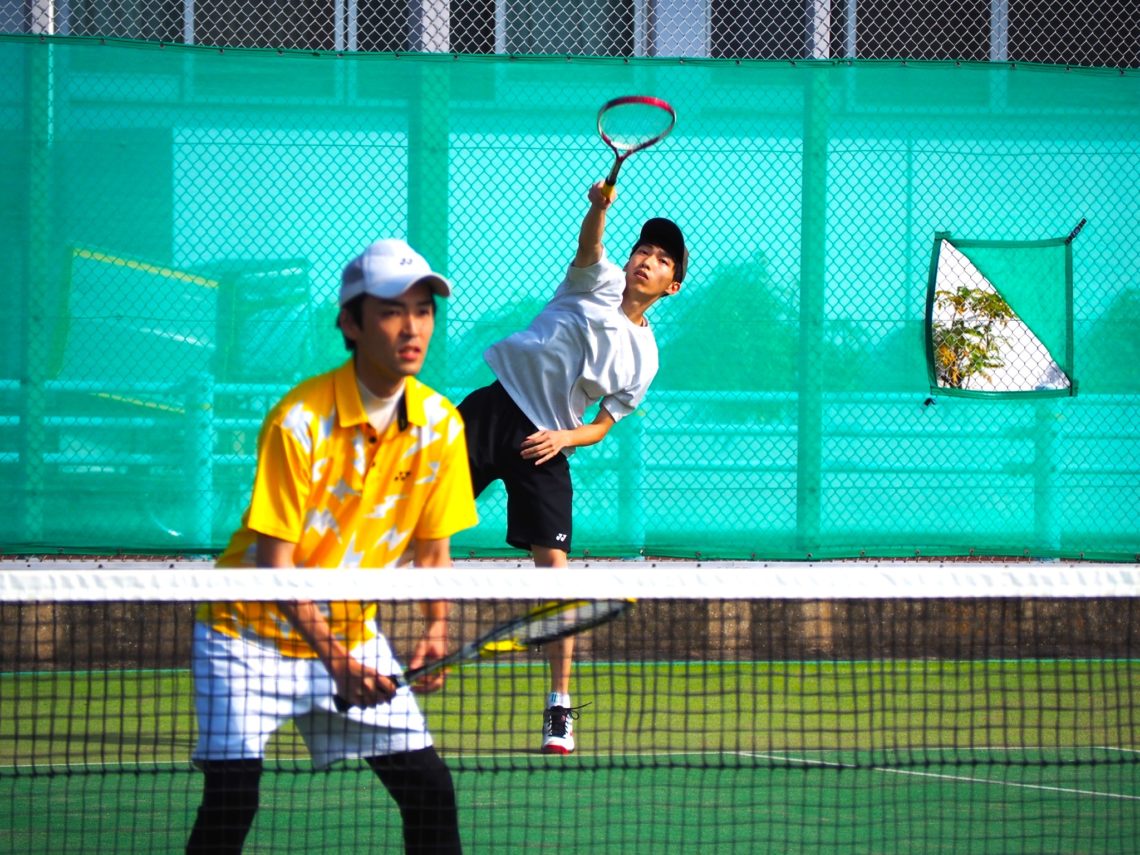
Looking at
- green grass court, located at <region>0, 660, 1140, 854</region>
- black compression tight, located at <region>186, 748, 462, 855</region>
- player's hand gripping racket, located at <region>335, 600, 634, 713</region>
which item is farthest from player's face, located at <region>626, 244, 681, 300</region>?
black compression tight, located at <region>186, 748, 462, 855</region>

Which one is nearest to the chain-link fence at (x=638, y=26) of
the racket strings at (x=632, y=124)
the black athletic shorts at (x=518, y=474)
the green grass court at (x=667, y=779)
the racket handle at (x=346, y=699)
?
the racket strings at (x=632, y=124)

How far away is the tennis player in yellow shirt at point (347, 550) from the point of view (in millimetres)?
2713

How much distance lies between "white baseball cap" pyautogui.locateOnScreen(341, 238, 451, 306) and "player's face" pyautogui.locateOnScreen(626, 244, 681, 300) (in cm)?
236

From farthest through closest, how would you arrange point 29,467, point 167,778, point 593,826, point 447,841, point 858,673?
point 858,673, point 29,467, point 167,778, point 593,826, point 447,841

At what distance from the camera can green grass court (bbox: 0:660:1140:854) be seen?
3.83 metres

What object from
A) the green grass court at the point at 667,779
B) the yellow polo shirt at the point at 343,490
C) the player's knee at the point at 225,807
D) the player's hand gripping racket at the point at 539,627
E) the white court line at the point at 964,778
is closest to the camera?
the player's knee at the point at 225,807

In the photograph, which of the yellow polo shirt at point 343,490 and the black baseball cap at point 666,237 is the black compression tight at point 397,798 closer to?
the yellow polo shirt at point 343,490

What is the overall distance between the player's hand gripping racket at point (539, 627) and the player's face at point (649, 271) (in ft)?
7.14

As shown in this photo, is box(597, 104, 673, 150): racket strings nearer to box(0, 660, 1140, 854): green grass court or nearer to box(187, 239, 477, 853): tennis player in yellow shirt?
box(0, 660, 1140, 854): green grass court

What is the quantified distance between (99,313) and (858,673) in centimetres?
337

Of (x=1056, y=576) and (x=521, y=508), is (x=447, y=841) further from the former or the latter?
(x=521, y=508)

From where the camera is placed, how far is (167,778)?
4.46 meters

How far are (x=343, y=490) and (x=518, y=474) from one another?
7.53 feet

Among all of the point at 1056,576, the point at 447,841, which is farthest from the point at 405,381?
the point at 1056,576
